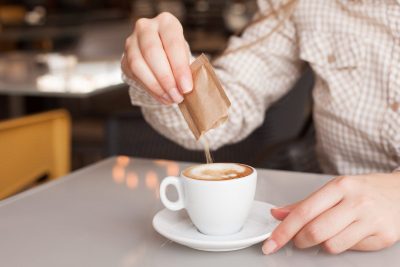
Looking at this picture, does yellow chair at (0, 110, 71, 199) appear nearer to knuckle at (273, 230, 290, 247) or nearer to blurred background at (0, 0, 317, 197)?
blurred background at (0, 0, 317, 197)

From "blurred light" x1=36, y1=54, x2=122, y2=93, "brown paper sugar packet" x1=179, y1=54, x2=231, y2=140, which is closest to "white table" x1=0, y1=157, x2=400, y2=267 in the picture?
"brown paper sugar packet" x1=179, y1=54, x2=231, y2=140

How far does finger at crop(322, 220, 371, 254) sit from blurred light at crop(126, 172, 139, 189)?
393mm

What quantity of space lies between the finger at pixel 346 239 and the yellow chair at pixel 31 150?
80 cm

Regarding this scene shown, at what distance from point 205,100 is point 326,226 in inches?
8.4

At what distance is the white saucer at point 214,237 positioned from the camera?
699mm

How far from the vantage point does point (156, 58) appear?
33.6 inches

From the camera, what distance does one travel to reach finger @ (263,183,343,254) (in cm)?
70

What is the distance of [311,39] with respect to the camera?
4.06ft

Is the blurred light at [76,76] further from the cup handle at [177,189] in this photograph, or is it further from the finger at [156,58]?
the cup handle at [177,189]

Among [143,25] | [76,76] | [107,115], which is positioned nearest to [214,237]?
[143,25]

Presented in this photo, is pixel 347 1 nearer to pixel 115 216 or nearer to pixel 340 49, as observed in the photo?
pixel 340 49

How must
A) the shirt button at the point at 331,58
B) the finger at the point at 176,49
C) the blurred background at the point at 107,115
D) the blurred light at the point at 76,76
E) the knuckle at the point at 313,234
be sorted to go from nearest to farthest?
the knuckle at the point at 313,234 < the finger at the point at 176,49 < the shirt button at the point at 331,58 < the blurred background at the point at 107,115 < the blurred light at the point at 76,76

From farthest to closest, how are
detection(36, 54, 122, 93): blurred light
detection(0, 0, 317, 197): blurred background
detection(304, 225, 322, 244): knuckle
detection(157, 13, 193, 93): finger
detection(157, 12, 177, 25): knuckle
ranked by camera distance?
detection(36, 54, 122, 93): blurred light, detection(0, 0, 317, 197): blurred background, detection(157, 12, 177, 25): knuckle, detection(157, 13, 193, 93): finger, detection(304, 225, 322, 244): knuckle

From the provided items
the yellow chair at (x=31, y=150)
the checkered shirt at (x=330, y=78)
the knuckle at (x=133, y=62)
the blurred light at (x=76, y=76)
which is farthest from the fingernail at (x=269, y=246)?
the blurred light at (x=76, y=76)
